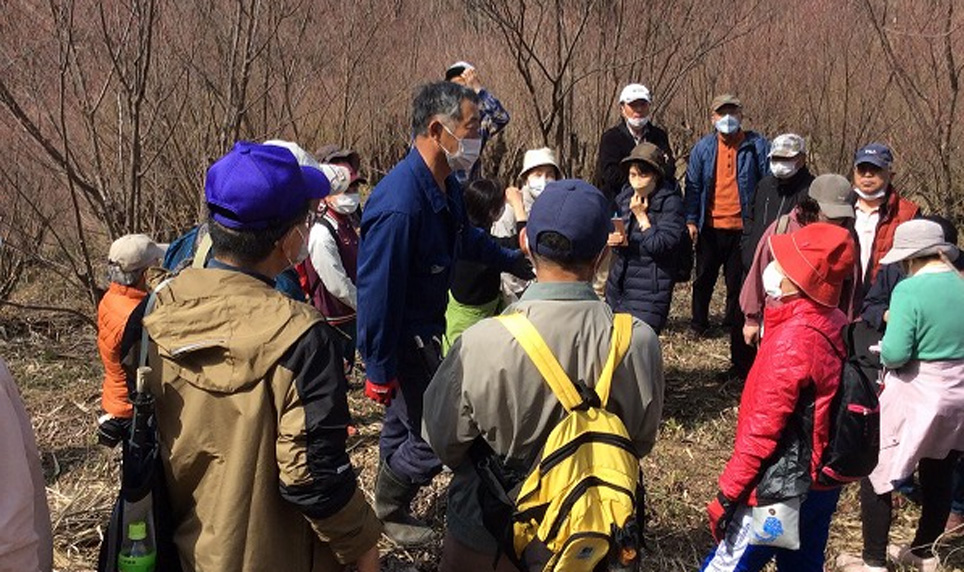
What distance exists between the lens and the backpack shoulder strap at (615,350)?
95.8 inches

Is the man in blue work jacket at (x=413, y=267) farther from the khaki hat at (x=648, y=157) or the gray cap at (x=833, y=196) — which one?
the gray cap at (x=833, y=196)

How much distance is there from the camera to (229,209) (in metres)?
2.22

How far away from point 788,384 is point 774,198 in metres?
3.49


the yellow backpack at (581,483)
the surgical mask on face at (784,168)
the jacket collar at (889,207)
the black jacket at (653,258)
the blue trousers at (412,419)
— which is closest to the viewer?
the yellow backpack at (581,483)

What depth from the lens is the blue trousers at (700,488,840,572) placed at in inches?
127

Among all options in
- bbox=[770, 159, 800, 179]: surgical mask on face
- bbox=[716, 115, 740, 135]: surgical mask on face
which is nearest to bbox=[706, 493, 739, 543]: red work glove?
bbox=[770, 159, 800, 179]: surgical mask on face

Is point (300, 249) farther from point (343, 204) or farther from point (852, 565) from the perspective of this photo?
point (852, 565)

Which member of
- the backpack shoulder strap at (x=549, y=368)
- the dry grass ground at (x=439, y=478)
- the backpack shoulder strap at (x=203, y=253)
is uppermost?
the backpack shoulder strap at (x=203, y=253)

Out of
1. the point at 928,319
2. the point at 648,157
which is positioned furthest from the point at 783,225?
the point at 928,319

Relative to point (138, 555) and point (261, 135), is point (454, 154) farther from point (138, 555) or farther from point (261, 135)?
point (261, 135)

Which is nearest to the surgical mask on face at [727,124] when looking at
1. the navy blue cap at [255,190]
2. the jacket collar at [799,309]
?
the jacket collar at [799,309]

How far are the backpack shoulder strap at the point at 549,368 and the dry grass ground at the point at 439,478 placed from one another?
Result: 6.45ft

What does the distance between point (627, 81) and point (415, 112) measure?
18.8ft

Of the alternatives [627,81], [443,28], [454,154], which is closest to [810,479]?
[454,154]
